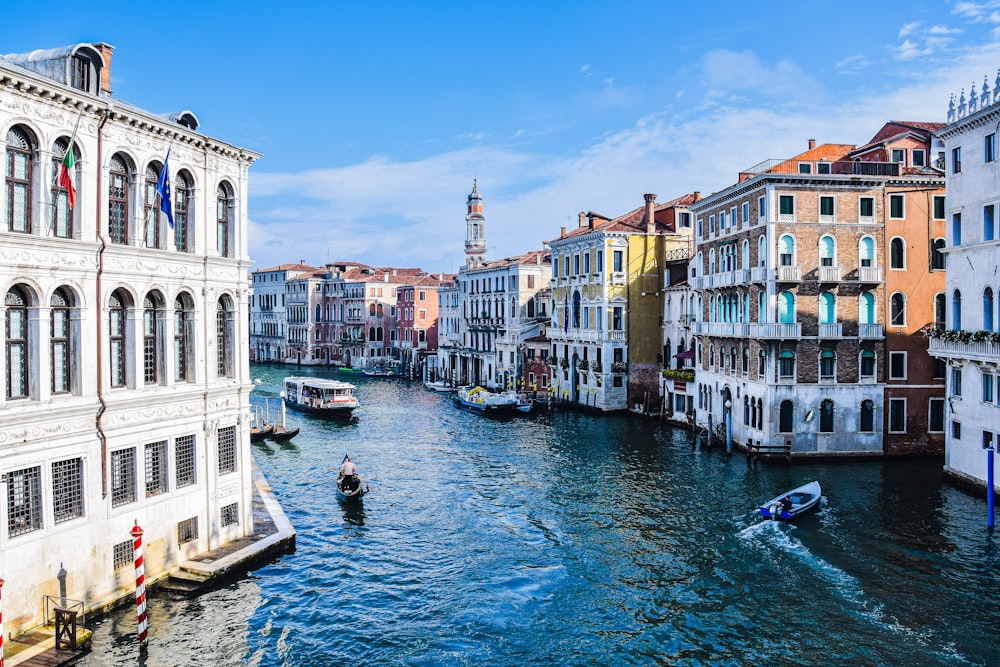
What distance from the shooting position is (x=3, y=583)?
12211 mm

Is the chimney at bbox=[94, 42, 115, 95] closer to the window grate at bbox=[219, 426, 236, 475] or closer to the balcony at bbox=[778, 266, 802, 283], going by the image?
the window grate at bbox=[219, 426, 236, 475]

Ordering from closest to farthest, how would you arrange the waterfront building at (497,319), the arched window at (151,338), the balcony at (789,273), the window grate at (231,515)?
the arched window at (151,338) < the window grate at (231,515) < the balcony at (789,273) < the waterfront building at (497,319)

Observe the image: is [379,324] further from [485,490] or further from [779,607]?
[779,607]

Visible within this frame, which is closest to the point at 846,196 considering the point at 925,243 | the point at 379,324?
the point at 925,243

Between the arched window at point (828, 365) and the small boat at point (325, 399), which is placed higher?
the arched window at point (828, 365)

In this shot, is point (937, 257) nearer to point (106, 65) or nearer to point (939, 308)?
point (939, 308)

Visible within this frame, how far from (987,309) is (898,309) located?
7300mm

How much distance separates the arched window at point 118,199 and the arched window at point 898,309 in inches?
1083

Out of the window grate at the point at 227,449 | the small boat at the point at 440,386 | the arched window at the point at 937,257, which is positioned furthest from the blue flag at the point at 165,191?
the small boat at the point at 440,386

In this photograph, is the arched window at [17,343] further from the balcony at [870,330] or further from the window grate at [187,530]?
the balcony at [870,330]

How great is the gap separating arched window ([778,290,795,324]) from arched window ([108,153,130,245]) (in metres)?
23.8

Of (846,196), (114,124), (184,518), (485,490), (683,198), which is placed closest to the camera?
(114,124)

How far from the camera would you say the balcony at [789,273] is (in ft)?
99.3

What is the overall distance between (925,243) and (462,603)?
24.4 m
